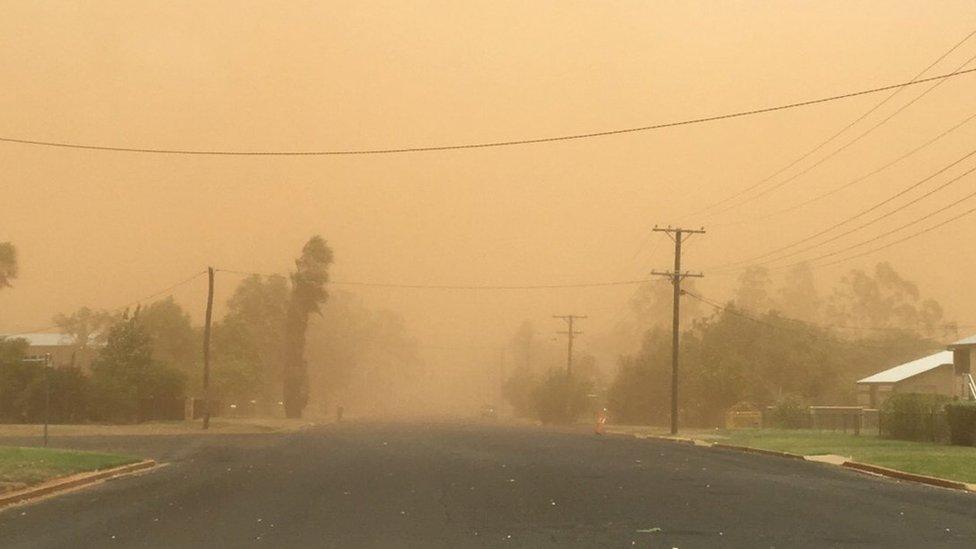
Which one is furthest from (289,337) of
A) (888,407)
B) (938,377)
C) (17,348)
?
(888,407)

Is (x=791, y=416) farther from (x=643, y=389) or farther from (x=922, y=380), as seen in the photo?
(x=643, y=389)

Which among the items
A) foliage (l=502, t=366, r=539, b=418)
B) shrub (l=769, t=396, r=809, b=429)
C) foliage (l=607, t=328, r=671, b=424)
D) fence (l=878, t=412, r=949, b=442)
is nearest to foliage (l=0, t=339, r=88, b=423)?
shrub (l=769, t=396, r=809, b=429)

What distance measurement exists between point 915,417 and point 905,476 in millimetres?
19508

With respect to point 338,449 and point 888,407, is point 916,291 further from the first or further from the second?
point 338,449

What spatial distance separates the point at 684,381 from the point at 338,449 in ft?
182

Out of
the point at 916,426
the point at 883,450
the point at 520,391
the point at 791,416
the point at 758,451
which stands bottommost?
the point at 758,451

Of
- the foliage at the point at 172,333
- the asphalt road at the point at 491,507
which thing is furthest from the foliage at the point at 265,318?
the asphalt road at the point at 491,507

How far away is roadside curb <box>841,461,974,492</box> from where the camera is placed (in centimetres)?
2828

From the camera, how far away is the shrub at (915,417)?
159ft

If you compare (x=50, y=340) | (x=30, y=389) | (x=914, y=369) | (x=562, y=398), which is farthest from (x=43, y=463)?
(x=50, y=340)

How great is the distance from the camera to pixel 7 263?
376 ft

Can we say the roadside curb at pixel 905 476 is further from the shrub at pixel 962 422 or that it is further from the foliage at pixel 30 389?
the foliage at pixel 30 389

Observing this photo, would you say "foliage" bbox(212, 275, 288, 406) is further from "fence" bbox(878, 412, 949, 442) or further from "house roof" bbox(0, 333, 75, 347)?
"fence" bbox(878, 412, 949, 442)

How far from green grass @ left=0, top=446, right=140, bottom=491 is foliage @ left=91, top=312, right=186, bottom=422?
3484 centimetres
